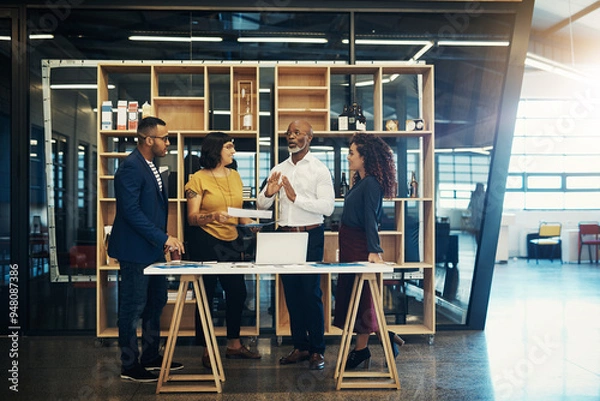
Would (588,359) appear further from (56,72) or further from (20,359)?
(56,72)

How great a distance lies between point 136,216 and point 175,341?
79 cm

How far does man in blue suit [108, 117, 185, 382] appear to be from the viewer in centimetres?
349

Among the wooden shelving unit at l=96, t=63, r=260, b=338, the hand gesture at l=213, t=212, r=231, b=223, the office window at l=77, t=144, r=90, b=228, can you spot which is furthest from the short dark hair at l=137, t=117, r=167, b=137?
the office window at l=77, t=144, r=90, b=228

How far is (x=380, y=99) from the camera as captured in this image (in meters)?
4.91

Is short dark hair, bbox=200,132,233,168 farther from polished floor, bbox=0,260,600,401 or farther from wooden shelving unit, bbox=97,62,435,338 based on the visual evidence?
polished floor, bbox=0,260,600,401

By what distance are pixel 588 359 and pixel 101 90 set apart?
14.1 ft

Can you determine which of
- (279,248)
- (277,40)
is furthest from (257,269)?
(277,40)

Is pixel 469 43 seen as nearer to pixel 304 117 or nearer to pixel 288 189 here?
pixel 304 117

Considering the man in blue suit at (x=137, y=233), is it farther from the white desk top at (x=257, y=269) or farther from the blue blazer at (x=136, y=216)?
the white desk top at (x=257, y=269)

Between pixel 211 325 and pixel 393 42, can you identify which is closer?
pixel 211 325

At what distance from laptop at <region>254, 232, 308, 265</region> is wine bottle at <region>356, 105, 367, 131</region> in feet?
5.80

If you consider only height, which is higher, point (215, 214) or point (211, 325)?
point (215, 214)

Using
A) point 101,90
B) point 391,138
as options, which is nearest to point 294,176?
point 391,138

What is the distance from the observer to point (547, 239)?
13.6m
